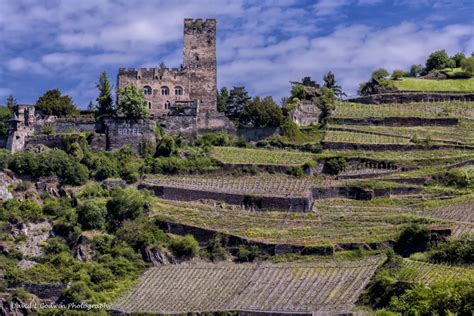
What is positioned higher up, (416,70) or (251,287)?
(416,70)

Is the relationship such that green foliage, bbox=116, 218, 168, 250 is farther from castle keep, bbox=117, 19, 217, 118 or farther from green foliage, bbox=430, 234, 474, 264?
castle keep, bbox=117, 19, 217, 118

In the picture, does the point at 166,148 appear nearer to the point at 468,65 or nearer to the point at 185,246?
the point at 185,246

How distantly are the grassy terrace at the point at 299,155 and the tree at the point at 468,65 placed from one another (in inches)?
828

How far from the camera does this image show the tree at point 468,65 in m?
90.5

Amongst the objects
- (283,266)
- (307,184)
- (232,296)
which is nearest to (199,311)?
(232,296)

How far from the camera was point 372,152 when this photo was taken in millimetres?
70125

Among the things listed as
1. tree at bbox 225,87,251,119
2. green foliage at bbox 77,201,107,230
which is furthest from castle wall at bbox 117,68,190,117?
green foliage at bbox 77,201,107,230

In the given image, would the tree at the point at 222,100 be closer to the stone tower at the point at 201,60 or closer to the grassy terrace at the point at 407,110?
the stone tower at the point at 201,60

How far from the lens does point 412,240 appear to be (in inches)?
2210

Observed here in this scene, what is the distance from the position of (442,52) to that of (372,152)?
27.4 m

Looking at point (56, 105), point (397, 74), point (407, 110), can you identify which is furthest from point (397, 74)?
point (56, 105)

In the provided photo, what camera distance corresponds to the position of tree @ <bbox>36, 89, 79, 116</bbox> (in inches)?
2842

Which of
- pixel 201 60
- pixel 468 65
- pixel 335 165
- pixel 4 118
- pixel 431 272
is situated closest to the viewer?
pixel 431 272

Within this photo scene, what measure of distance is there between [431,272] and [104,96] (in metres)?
28.8
